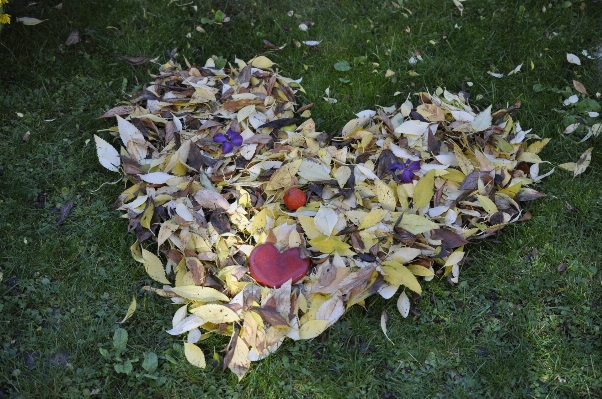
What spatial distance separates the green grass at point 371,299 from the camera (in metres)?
2.17

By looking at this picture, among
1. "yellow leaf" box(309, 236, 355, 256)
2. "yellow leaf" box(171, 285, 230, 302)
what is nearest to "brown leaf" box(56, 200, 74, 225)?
"yellow leaf" box(171, 285, 230, 302)

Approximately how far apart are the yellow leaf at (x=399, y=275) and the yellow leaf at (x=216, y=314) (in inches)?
23.6

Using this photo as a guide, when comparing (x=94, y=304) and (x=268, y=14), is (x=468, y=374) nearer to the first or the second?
(x=94, y=304)

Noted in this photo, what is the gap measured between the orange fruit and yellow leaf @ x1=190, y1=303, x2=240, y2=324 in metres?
0.56

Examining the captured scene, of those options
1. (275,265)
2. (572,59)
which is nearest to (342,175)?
(275,265)

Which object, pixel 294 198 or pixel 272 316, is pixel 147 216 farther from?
pixel 272 316

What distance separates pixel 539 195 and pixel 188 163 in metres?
1.58

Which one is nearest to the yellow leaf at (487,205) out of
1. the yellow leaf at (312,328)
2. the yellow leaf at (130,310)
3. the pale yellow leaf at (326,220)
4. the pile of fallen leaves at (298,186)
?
the pile of fallen leaves at (298,186)

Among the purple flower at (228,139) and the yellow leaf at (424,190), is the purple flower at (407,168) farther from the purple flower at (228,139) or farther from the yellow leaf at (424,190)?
the purple flower at (228,139)

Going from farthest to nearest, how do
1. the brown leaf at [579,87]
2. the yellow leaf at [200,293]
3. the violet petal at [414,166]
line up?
1. the brown leaf at [579,87]
2. the violet petal at [414,166]
3. the yellow leaf at [200,293]

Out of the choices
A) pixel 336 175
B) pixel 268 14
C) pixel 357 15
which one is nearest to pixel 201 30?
pixel 268 14

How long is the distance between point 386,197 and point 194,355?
39.7 inches

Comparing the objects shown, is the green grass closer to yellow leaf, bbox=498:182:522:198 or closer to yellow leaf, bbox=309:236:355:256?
yellow leaf, bbox=498:182:522:198

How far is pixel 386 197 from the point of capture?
8.38ft
